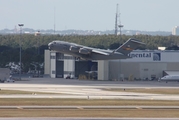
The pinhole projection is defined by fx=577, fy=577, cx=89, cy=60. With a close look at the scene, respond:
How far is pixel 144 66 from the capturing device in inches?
4737

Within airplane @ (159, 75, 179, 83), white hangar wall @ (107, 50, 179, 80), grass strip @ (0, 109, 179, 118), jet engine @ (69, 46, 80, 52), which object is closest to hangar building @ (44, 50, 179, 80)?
white hangar wall @ (107, 50, 179, 80)

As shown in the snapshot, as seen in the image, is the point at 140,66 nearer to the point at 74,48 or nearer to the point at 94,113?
the point at 74,48

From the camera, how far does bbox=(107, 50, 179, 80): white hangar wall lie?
394ft

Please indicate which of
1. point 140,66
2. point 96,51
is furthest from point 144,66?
point 96,51

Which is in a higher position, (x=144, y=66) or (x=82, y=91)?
(x=144, y=66)

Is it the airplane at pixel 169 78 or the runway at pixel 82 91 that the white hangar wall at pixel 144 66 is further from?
the runway at pixel 82 91

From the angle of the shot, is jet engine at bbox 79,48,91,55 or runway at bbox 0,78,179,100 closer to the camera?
runway at bbox 0,78,179,100

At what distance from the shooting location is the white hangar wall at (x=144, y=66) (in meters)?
120

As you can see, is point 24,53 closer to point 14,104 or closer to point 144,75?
point 144,75

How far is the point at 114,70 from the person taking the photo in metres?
120

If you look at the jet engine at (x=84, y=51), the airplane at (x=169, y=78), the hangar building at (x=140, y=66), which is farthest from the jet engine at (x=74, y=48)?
the airplane at (x=169, y=78)

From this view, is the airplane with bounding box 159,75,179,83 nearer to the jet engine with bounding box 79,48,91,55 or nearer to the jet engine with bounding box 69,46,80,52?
the jet engine with bounding box 79,48,91,55

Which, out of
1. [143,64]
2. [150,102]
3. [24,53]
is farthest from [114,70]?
[150,102]

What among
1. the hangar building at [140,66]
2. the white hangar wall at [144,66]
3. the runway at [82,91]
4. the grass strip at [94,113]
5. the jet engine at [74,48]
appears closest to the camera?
the grass strip at [94,113]
